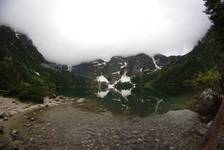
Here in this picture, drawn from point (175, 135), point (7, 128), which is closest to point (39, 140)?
point (7, 128)

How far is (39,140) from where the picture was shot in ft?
59.4

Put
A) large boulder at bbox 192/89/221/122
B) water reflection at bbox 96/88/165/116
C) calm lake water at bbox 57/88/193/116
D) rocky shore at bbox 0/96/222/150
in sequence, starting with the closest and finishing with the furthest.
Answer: rocky shore at bbox 0/96/222/150
large boulder at bbox 192/89/221/122
water reflection at bbox 96/88/165/116
calm lake water at bbox 57/88/193/116

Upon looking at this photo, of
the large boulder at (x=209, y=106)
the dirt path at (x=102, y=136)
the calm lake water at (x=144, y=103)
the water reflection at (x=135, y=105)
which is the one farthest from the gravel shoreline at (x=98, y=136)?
the water reflection at (x=135, y=105)

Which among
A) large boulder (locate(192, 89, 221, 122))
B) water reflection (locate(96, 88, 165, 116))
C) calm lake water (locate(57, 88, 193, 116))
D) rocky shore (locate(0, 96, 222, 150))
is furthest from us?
calm lake water (locate(57, 88, 193, 116))

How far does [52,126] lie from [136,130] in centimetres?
879

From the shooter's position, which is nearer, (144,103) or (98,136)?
(98,136)

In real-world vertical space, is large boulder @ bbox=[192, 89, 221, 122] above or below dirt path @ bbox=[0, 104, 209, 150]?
above

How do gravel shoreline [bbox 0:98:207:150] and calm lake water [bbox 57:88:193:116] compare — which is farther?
calm lake water [bbox 57:88:193:116]

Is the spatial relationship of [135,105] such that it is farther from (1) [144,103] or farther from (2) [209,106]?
(2) [209,106]

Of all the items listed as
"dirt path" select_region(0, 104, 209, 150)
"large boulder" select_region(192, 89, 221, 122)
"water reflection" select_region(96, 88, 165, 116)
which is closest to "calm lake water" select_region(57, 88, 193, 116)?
"water reflection" select_region(96, 88, 165, 116)

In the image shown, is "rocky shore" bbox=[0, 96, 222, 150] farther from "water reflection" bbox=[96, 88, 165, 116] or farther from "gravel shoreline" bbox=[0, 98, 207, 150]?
"water reflection" bbox=[96, 88, 165, 116]

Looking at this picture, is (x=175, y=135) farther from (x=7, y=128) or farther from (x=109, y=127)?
(x=7, y=128)

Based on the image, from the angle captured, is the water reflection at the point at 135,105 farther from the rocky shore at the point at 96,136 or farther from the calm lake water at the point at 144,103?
the rocky shore at the point at 96,136

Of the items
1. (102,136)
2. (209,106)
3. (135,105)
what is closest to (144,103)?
(135,105)
